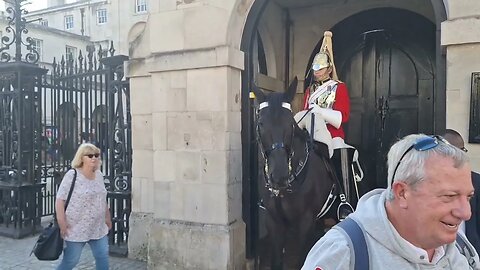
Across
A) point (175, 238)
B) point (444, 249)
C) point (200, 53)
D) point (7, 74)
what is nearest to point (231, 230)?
point (175, 238)

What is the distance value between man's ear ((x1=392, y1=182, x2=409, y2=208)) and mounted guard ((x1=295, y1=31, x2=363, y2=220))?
124 inches

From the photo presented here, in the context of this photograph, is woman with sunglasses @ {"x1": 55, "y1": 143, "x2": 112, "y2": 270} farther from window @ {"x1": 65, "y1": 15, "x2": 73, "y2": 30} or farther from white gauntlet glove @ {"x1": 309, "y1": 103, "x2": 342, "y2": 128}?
window @ {"x1": 65, "y1": 15, "x2": 73, "y2": 30}

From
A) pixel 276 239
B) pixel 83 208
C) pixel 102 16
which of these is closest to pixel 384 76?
pixel 276 239

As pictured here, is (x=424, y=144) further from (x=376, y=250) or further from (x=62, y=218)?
(x=62, y=218)

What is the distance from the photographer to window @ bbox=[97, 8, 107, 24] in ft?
140

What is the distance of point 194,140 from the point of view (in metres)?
5.38

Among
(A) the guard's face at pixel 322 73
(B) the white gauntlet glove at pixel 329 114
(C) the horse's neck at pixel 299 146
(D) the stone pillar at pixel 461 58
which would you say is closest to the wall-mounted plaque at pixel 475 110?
(D) the stone pillar at pixel 461 58

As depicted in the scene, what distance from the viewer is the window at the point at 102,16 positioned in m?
42.6

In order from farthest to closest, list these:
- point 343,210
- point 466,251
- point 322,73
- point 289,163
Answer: point 322,73 → point 343,210 → point 289,163 → point 466,251

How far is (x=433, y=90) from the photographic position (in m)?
7.66

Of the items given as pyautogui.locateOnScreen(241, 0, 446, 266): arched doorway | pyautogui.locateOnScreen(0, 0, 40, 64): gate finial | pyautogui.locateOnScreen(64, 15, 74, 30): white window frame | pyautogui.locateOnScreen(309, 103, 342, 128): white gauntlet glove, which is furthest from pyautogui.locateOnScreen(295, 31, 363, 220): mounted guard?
pyautogui.locateOnScreen(64, 15, 74, 30): white window frame

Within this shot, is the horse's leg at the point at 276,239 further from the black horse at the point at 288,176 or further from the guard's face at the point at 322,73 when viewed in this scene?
the guard's face at the point at 322,73

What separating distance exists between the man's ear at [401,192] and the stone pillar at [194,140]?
12.1 feet

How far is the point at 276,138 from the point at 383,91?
4814 millimetres
